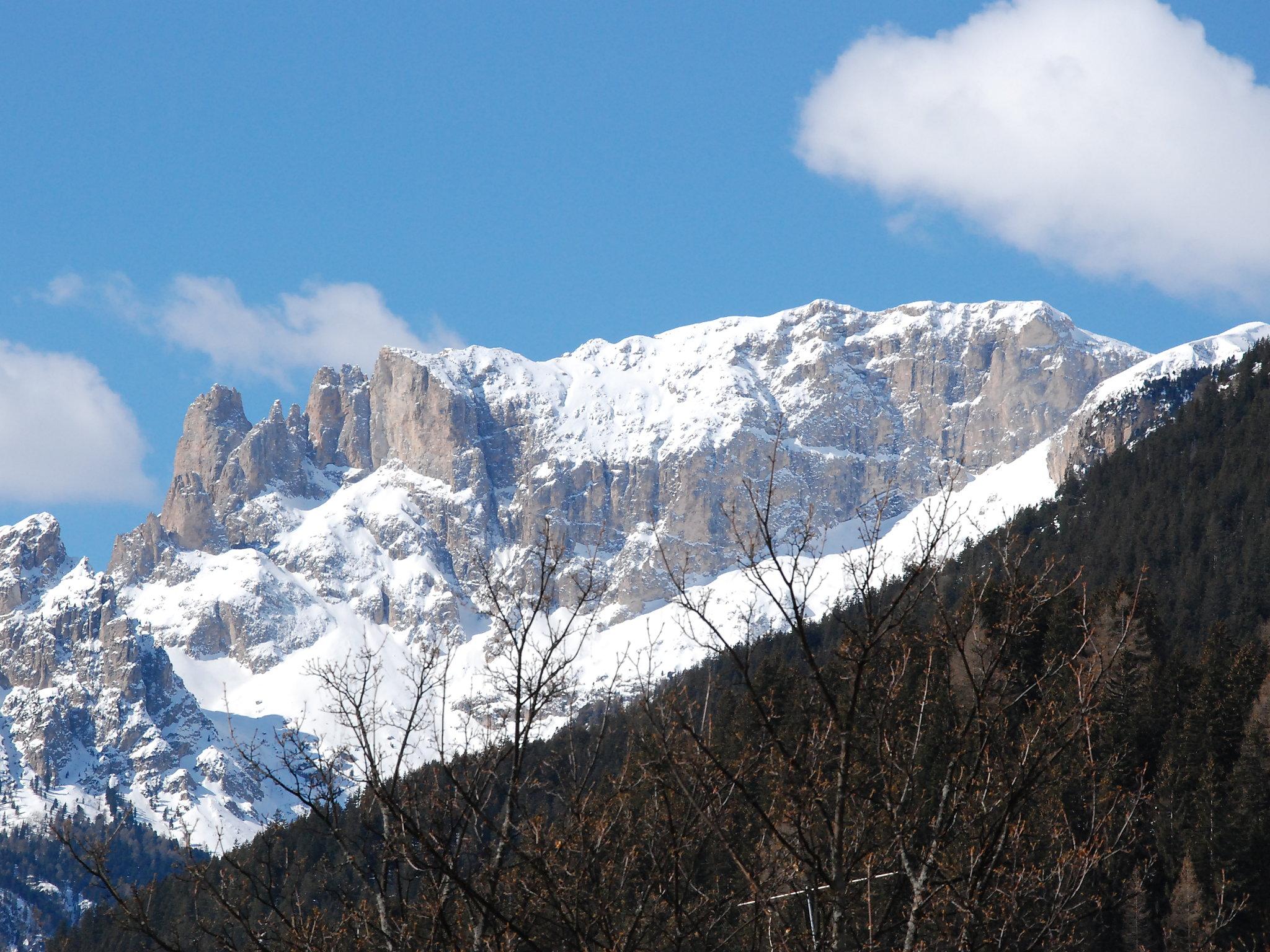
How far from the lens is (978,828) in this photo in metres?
9.43

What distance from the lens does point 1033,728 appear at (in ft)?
31.4

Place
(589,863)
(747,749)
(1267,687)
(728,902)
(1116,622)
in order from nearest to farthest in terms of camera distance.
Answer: (589,863) < (728,902) < (747,749) < (1267,687) < (1116,622)

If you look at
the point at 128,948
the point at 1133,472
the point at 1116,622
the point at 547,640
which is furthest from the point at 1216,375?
the point at 547,640

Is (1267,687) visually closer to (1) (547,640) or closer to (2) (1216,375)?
(1) (547,640)

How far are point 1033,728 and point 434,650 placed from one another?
5.08 meters

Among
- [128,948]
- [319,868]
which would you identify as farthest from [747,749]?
[128,948]

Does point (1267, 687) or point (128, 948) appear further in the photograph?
point (128, 948)

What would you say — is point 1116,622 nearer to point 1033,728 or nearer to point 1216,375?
point 1033,728

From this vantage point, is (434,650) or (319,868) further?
(319,868)

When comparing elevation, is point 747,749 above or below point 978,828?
above

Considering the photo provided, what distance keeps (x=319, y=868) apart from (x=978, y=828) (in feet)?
21.4

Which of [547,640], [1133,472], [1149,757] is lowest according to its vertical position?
[1149,757]

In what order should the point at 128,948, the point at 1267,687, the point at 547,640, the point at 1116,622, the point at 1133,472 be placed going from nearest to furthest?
the point at 547,640, the point at 1267,687, the point at 1116,622, the point at 128,948, the point at 1133,472

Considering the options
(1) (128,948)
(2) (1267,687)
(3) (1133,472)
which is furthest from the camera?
(3) (1133,472)
